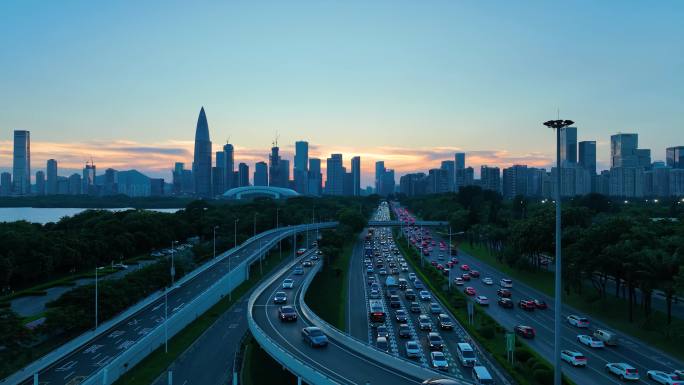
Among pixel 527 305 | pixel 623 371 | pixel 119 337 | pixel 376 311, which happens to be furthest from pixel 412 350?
pixel 119 337

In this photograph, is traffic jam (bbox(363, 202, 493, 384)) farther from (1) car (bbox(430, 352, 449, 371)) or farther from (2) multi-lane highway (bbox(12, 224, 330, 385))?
(2) multi-lane highway (bbox(12, 224, 330, 385))

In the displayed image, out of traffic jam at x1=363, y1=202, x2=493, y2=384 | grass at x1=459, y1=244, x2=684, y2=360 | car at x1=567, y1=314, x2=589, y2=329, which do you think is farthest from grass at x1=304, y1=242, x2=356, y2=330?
grass at x1=459, y1=244, x2=684, y2=360

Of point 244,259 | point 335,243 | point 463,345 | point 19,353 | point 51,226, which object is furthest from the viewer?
point 51,226

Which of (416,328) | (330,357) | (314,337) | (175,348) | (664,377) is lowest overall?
(175,348)

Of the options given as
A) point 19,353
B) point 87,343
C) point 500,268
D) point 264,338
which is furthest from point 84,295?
point 500,268

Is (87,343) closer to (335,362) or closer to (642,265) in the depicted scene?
(335,362)

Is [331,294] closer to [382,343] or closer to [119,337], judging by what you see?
[382,343]
